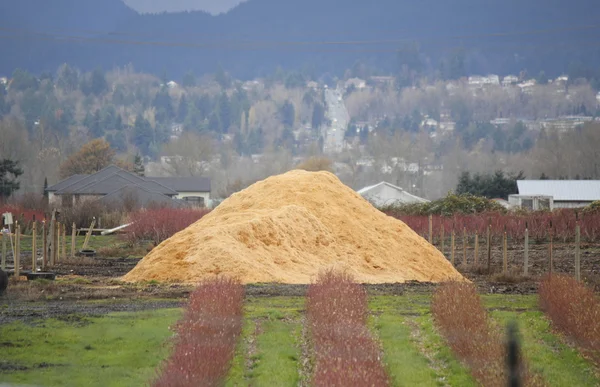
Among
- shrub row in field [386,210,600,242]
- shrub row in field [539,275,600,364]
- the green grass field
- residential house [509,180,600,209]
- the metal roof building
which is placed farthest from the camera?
the metal roof building

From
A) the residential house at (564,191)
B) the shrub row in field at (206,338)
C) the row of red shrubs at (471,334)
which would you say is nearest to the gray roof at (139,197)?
the residential house at (564,191)

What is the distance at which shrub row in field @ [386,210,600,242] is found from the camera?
48219 millimetres

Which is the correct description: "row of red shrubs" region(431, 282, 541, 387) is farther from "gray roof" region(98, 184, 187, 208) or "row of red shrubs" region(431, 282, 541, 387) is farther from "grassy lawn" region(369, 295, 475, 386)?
"gray roof" region(98, 184, 187, 208)

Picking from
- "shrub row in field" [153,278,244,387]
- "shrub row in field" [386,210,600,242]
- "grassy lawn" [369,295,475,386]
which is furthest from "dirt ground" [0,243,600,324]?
"shrub row in field" [386,210,600,242]

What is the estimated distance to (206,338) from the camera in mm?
15789

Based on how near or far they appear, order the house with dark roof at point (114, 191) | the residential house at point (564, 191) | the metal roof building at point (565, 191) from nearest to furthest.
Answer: the house with dark roof at point (114, 191) < the residential house at point (564, 191) < the metal roof building at point (565, 191)

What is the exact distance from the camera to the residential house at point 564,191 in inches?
3477

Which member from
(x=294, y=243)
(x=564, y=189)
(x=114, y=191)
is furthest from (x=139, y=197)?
(x=294, y=243)

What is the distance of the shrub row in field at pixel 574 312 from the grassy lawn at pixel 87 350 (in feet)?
21.3

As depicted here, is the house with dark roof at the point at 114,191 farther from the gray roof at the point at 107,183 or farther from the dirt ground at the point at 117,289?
the dirt ground at the point at 117,289

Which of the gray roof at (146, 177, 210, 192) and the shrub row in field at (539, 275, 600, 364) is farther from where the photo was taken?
the gray roof at (146, 177, 210, 192)

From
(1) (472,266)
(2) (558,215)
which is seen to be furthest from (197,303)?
(2) (558,215)

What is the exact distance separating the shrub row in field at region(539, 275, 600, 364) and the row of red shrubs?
1.30m

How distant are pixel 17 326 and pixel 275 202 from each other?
17.2 m
